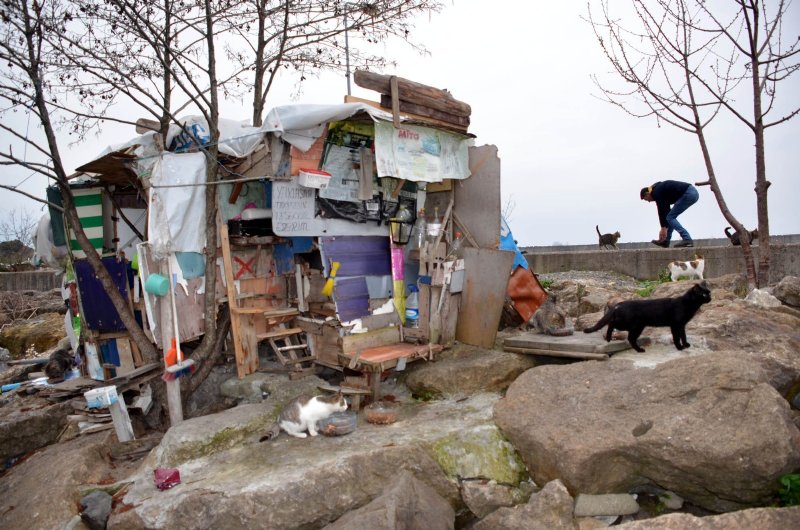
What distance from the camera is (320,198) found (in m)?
7.05

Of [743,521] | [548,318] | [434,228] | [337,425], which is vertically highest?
[434,228]

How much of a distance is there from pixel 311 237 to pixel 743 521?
228 inches

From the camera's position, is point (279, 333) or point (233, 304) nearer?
point (233, 304)

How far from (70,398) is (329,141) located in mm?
5305

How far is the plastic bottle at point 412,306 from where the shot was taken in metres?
7.89

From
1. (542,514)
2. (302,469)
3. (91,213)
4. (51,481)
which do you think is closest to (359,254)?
(302,469)

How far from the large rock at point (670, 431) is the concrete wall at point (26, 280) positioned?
20.7 metres

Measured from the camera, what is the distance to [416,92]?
7172 mm

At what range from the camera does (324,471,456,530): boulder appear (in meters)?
4.17

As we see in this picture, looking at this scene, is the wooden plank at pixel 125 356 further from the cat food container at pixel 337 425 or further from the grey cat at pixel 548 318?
the grey cat at pixel 548 318

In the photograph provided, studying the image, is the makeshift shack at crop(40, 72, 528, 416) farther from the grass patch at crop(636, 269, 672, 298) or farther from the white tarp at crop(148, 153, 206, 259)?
the grass patch at crop(636, 269, 672, 298)

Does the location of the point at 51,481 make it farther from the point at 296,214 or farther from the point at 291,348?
the point at 296,214

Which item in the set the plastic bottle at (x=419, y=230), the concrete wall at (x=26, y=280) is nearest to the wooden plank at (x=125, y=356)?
the plastic bottle at (x=419, y=230)

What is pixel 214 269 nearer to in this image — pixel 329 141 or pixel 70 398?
pixel 329 141
